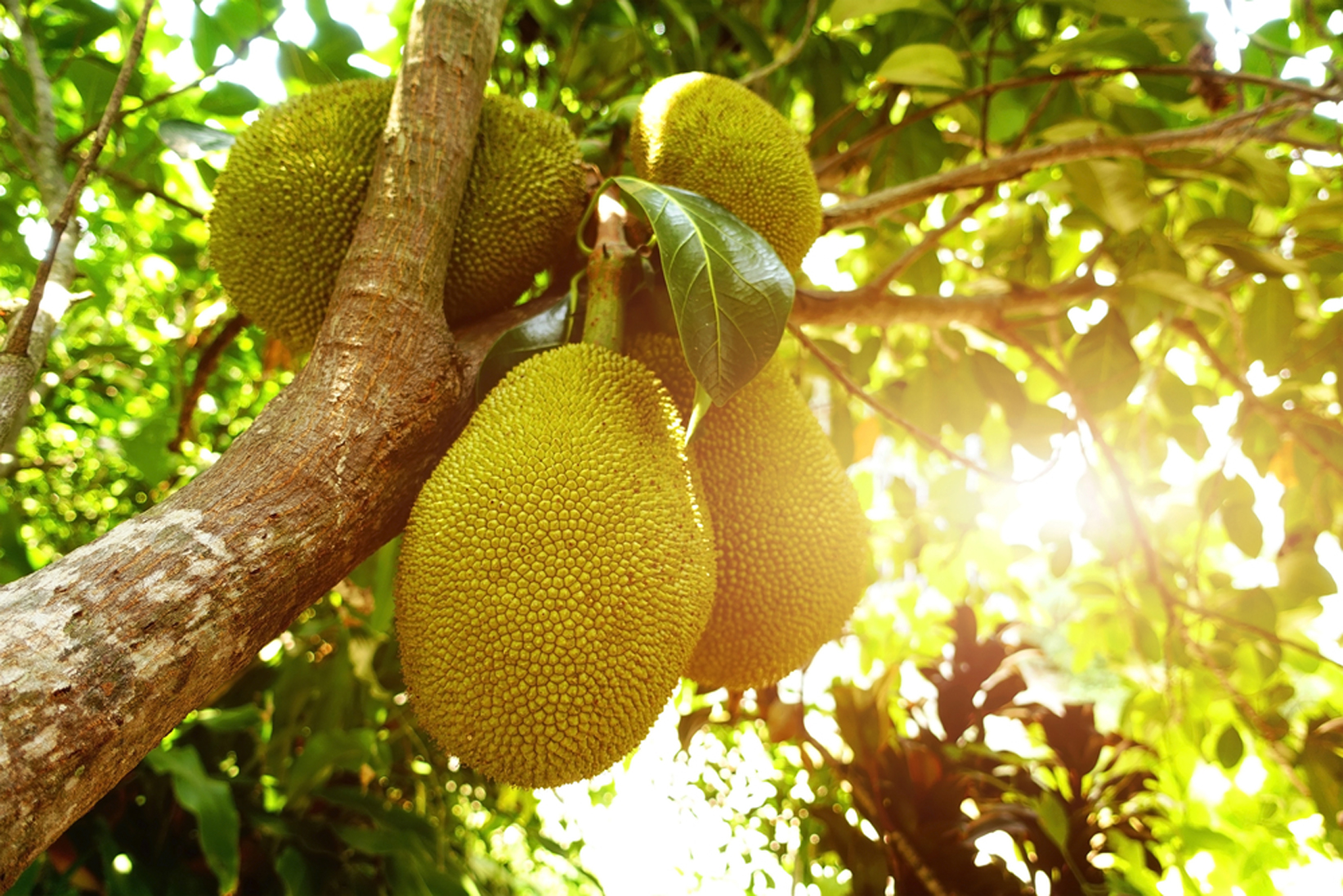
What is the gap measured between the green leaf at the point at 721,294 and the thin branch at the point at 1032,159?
41 centimetres

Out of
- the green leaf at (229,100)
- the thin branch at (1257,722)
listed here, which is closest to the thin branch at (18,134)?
the green leaf at (229,100)

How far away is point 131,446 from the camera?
1.06 meters

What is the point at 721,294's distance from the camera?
0.57 m

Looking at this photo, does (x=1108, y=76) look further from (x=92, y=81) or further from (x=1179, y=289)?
(x=92, y=81)

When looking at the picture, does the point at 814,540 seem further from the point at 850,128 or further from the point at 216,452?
the point at 216,452

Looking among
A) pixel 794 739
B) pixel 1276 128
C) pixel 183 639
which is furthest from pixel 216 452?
pixel 1276 128

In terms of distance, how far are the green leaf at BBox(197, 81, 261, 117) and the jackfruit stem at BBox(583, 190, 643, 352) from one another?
74 cm

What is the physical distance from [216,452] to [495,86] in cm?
97

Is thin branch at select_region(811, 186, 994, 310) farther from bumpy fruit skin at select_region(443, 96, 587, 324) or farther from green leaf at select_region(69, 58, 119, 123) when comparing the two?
green leaf at select_region(69, 58, 119, 123)

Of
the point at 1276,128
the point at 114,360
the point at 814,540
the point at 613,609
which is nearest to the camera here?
the point at 613,609

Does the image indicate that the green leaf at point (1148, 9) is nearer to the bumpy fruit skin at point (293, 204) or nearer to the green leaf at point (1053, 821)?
the bumpy fruit skin at point (293, 204)

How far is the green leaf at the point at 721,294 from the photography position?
56 cm

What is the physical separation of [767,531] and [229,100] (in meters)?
1.02

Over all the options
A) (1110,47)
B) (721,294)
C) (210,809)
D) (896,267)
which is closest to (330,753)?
(210,809)
